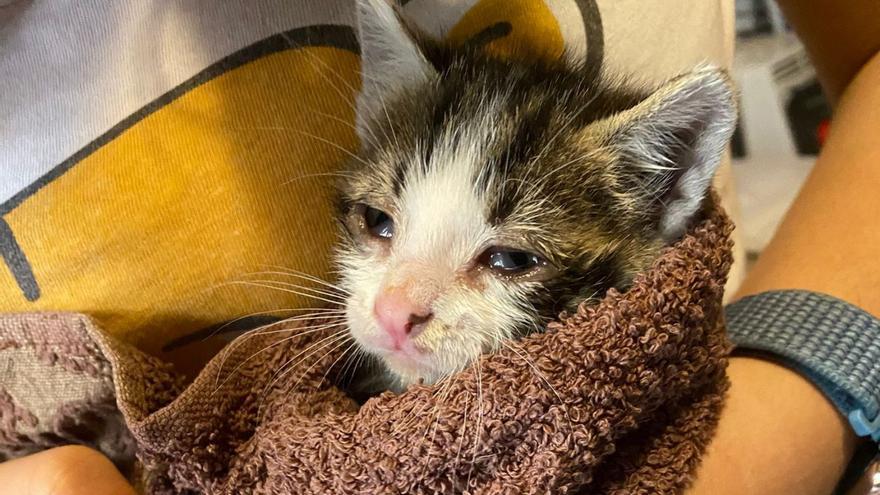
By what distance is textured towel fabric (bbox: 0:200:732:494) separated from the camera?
1.89ft

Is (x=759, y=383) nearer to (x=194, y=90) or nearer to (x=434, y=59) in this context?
(x=434, y=59)

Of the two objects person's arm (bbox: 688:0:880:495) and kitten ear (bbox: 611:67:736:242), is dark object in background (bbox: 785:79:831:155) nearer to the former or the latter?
person's arm (bbox: 688:0:880:495)

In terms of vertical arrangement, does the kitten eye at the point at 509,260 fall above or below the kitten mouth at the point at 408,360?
above

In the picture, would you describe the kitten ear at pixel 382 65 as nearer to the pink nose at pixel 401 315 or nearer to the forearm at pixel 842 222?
the pink nose at pixel 401 315

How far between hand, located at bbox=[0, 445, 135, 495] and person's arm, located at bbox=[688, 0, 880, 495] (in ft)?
1.86

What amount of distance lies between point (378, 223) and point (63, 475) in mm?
387

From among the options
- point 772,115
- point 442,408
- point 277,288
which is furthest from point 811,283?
point 772,115

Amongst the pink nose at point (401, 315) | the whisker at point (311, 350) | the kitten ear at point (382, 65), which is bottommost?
the whisker at point (311, 350)

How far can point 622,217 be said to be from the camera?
0.70 metres

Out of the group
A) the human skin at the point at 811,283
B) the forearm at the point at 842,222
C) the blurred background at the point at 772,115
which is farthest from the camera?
the blurred background at the point at 772,115

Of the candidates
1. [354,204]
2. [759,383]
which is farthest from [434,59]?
[759,383]

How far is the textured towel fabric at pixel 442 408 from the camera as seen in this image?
58 centimetres

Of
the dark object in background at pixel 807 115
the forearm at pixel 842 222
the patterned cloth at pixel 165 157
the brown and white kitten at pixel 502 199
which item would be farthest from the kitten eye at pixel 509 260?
the dark object in background at pixel 807 115

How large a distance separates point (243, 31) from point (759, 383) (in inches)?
26.9
